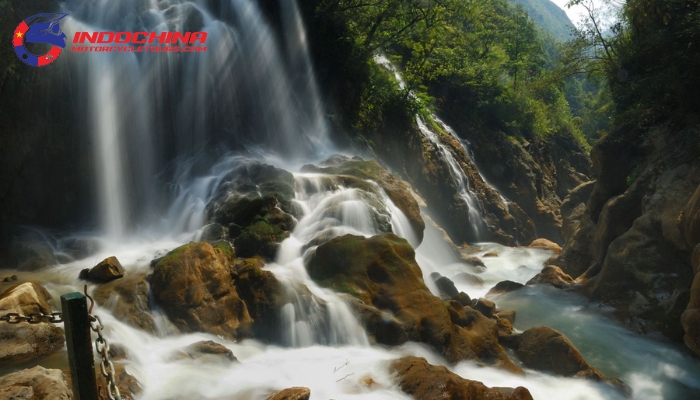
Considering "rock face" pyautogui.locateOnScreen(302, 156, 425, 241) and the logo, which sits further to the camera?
"rock face" pyautogui.locateOnScreen(302, 156, 425, 241)

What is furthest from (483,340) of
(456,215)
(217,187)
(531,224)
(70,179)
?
(531,224)

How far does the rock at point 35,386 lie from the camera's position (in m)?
4.42

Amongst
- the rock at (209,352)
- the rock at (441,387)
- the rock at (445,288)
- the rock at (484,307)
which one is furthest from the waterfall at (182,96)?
the rock at (441,387)

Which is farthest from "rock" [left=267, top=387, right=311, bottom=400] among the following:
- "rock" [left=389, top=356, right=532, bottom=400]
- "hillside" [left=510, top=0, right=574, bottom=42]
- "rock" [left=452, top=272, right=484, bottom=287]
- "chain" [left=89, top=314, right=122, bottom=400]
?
"hillside" [left=510, top=0, right=574, bottom=42]

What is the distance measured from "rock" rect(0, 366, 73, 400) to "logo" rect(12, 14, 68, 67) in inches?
399

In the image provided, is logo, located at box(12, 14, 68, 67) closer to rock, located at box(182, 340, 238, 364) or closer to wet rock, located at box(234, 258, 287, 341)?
wet rock, located at box(234, 258, 287, 341)

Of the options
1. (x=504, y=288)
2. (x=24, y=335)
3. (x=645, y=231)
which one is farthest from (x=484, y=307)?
(x=24, y=335)

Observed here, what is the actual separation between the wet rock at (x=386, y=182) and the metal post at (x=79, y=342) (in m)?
10.0

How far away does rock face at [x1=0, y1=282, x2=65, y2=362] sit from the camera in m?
6.46

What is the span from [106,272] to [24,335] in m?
2.30

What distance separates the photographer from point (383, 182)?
44.6 feet

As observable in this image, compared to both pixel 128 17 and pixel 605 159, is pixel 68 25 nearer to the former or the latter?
pixel 128 17

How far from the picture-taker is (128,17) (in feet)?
50.0

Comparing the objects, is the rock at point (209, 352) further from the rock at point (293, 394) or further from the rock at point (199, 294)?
the rock at point (293, 394)
